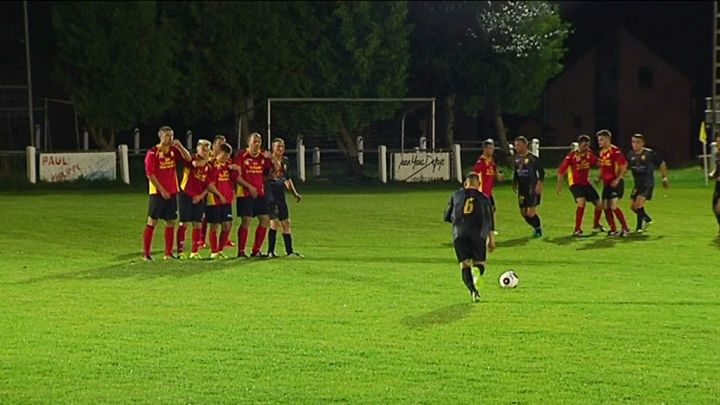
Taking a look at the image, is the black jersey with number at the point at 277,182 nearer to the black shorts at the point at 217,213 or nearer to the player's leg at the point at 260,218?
the player's leg at the point at 260,218

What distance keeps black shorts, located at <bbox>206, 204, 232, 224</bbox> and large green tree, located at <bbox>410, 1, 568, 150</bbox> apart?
97.2 feet

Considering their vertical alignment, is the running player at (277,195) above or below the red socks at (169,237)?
above

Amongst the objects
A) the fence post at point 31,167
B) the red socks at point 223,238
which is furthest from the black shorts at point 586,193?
the fence post at point 31,167

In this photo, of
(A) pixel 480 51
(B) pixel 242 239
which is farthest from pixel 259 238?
(A) pixel 480 51

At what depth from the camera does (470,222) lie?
55.1ft

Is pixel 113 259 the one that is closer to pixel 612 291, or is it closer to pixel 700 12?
pixel 612 291

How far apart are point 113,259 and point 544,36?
109 feet

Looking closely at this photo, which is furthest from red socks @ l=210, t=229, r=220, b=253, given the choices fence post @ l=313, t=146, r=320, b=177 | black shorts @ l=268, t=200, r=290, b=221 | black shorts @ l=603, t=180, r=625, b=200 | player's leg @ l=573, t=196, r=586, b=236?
fence post @ l=313, t=146, r=320, b=177

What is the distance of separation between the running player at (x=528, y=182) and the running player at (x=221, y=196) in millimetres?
7054

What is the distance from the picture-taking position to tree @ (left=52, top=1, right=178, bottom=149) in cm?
4731

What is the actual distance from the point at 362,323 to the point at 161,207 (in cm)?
770

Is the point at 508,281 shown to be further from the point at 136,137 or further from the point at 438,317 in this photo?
the point at 136,137

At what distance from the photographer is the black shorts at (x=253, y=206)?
74.9ft

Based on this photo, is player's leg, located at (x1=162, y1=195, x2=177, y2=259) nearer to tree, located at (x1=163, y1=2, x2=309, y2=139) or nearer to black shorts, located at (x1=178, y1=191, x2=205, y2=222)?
black shorts, located at (x1=178, y1=191, x2=205, y2=222)
